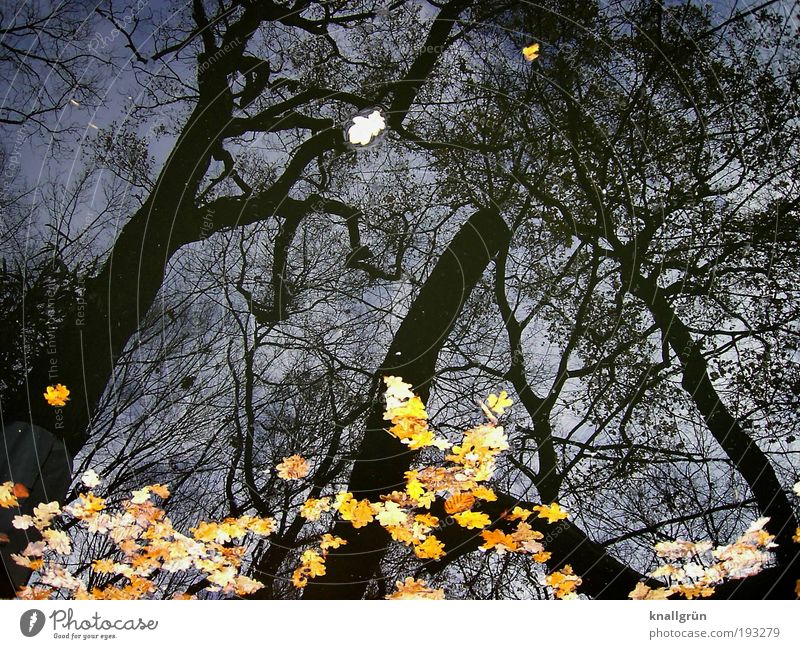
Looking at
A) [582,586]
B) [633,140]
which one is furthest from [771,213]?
[582,586]

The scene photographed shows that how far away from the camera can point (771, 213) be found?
3078 mm

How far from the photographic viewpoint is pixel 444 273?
2.94m

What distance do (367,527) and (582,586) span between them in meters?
1.33

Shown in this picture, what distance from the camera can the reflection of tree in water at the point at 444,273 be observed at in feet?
8.83

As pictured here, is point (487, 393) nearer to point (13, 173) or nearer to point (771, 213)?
point (771, 213)

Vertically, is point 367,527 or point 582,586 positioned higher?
point 367,527

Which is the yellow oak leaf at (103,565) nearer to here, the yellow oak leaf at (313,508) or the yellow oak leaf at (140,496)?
the yellow oak leaf at (140,496)

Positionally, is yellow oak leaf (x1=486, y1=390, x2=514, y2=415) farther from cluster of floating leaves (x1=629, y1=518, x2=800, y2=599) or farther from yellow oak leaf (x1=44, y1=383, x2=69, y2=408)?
yellow oak leaf (x1=44, y1=383, x2=69, y2=408)

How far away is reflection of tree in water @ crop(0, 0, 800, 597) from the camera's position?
2691 millimetres

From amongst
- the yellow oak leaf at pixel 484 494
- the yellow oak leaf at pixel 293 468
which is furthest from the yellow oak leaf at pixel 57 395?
the yellow oak leaf at pixel 484 494

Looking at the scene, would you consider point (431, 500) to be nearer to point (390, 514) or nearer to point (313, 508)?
point (390, 514)

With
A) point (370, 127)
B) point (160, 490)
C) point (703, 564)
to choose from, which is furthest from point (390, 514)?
point (370, 127)

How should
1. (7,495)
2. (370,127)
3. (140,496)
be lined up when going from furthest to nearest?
(370,127) → (140,496) → (7,495)
